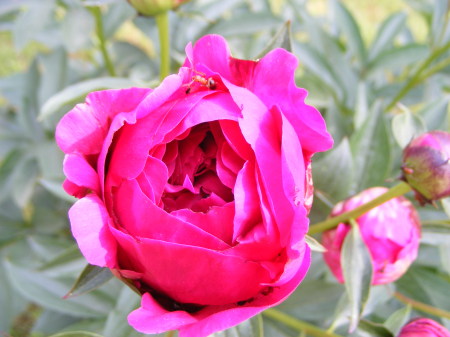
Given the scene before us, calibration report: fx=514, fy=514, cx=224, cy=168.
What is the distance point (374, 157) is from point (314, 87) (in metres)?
0.30

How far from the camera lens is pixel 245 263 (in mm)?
427

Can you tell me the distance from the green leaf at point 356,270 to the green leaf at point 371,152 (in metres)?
0.21

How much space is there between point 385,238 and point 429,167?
13 centimetres

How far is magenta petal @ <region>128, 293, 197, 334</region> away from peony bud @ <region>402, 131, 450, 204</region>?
31 cm

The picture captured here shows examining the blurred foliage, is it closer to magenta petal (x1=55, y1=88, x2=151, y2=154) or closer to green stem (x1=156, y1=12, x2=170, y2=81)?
green stem (x1=156, y1=12, x2=170, y2=81)

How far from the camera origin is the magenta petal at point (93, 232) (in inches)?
16.2

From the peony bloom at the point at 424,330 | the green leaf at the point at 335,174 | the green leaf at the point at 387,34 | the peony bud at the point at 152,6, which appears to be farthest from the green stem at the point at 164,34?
the green leaf at the point at 387,34

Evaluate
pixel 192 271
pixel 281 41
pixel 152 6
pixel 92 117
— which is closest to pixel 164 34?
pixel 152 6

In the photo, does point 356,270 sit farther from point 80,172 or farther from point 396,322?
point 80,172

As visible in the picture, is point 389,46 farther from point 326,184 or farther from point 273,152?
point 273,152

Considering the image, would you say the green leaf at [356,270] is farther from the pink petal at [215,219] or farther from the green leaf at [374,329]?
the pink petal at [215,219]

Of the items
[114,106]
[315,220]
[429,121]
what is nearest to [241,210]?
[114,106]

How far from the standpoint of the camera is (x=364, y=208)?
623mm

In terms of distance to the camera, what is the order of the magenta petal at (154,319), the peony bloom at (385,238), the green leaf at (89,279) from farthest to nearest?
the peony bloom at (385,238)
the green leaf at (89,279)
the magenta petal at (154,319)
